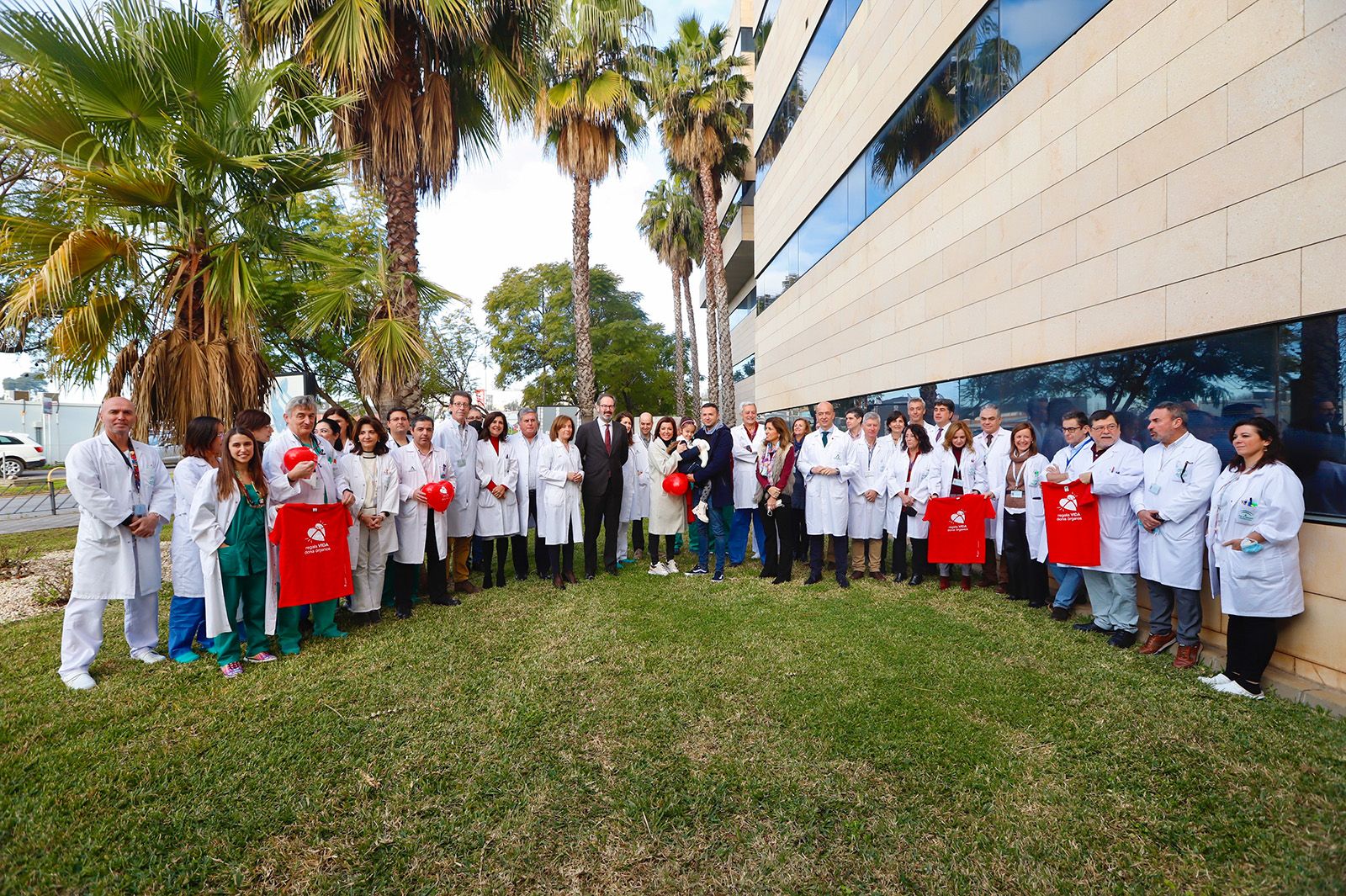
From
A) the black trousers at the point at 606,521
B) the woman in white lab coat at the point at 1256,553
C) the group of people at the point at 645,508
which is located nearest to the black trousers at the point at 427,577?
the group of people at the point at 645,508

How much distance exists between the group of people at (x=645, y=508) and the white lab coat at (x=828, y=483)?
2 cm

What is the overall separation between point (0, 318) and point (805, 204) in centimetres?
1456

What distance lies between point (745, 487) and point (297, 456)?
4909mm

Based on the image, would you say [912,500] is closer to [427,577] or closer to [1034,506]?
[1034,506]

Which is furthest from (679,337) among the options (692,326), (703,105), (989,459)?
(989,459)

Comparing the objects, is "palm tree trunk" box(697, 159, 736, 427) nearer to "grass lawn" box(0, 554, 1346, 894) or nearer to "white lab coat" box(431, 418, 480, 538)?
"white lab coat" box(431, 418, 480, 538)

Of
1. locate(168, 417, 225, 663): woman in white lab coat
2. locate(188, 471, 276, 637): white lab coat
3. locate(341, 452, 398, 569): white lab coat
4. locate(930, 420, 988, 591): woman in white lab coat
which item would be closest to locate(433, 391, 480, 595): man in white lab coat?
locate(341, 452, 398, 569): white lab coat

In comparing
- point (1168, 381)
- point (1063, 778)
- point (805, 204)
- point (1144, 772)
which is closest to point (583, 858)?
point (1063, 778)

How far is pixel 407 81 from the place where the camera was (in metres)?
7.89

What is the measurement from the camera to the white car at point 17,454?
2219 centimetres

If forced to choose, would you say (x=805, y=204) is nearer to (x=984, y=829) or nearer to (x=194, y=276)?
(x=194, y=276)

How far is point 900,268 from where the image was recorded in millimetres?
9992

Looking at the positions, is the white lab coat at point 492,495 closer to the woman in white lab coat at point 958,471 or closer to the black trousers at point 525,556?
the black trousers at point 525,556

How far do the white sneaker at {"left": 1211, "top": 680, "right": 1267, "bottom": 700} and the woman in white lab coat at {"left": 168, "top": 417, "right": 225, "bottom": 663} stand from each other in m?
7.21
